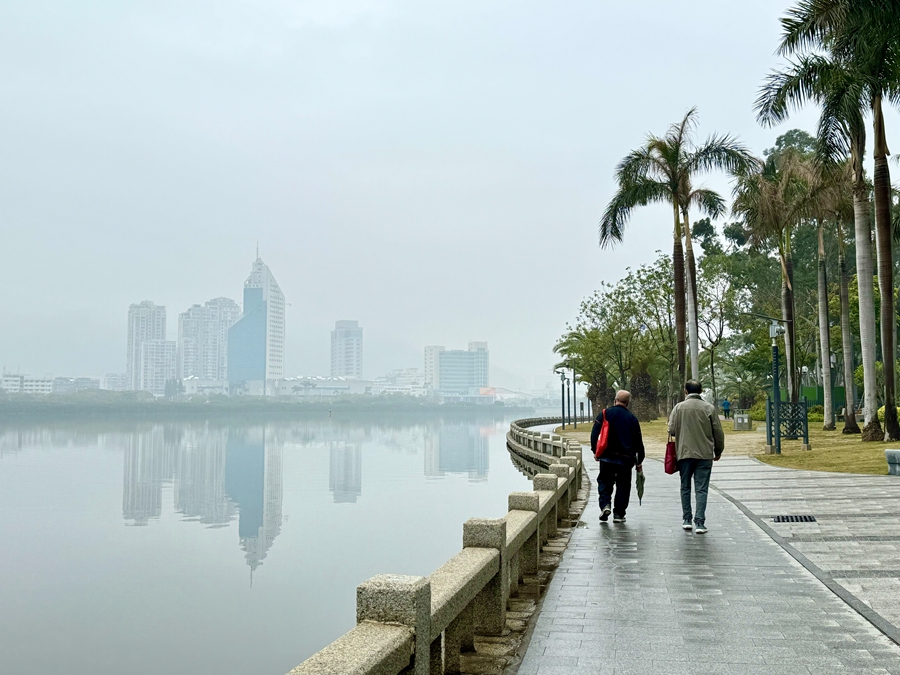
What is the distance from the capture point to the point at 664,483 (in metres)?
18.5

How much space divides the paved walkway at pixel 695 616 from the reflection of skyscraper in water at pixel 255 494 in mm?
12069

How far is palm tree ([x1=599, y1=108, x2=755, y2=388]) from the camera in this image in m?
33.8

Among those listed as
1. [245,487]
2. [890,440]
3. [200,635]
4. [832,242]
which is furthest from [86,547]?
[832,242]

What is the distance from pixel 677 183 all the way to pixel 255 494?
70.7 feet

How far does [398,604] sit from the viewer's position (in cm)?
402

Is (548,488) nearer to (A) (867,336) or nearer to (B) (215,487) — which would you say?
(A) (867,336)

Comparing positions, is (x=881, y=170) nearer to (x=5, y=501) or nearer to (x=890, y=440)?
(x=890, y=440)

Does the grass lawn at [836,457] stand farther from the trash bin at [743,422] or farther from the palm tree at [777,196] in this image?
the trash bin at [743,422]

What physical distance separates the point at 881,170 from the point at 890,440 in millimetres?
7667

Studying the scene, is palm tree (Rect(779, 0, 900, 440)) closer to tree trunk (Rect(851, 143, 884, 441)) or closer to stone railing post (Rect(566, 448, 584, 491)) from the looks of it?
tree trunk (Rect(851, 143, 884, 441))

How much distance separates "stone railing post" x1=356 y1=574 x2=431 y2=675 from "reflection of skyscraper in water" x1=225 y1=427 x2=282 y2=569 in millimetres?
15614

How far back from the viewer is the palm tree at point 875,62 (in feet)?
70.2

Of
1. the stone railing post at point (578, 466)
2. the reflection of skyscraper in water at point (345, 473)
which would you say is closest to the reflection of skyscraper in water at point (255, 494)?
the reflection of skyscraper in water at point (345, 473)

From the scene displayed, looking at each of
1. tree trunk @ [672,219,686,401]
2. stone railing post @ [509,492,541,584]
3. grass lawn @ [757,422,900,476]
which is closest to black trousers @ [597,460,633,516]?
stone railing post @ [509,492,541,584]
